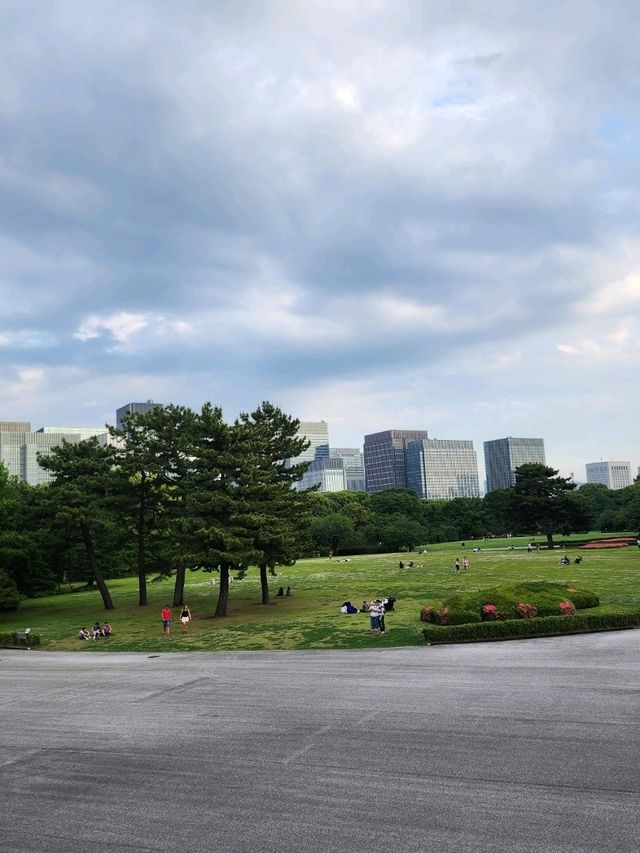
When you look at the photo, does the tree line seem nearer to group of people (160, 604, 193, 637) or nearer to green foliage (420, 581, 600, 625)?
group of people (160, 604, 193, 637)

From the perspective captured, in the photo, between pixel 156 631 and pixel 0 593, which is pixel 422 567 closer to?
pixel 156 631

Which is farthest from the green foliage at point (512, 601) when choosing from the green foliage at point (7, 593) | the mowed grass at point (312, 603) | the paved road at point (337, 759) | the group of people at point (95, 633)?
the green foliage at point (7, 593)

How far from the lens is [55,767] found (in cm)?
1418

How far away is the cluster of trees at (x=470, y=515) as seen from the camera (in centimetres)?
9019

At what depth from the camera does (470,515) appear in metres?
130

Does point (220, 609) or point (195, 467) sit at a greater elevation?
point (195, 467)

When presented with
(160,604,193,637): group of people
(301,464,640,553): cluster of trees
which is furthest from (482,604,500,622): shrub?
(301,464,640,553): cluster of trees

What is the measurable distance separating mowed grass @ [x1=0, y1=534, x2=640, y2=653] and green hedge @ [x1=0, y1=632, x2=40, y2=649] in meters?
0.97

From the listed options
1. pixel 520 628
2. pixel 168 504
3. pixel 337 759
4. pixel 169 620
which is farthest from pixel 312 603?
pixel 337 759

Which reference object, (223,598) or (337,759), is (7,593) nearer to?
(223,598)

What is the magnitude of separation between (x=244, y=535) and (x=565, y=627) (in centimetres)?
2054

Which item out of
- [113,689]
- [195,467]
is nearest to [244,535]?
[195,467]

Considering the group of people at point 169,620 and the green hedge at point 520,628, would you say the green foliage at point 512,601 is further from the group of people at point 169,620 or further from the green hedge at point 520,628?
the group of people at point 169,620

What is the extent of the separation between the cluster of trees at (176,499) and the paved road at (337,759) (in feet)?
57.0
